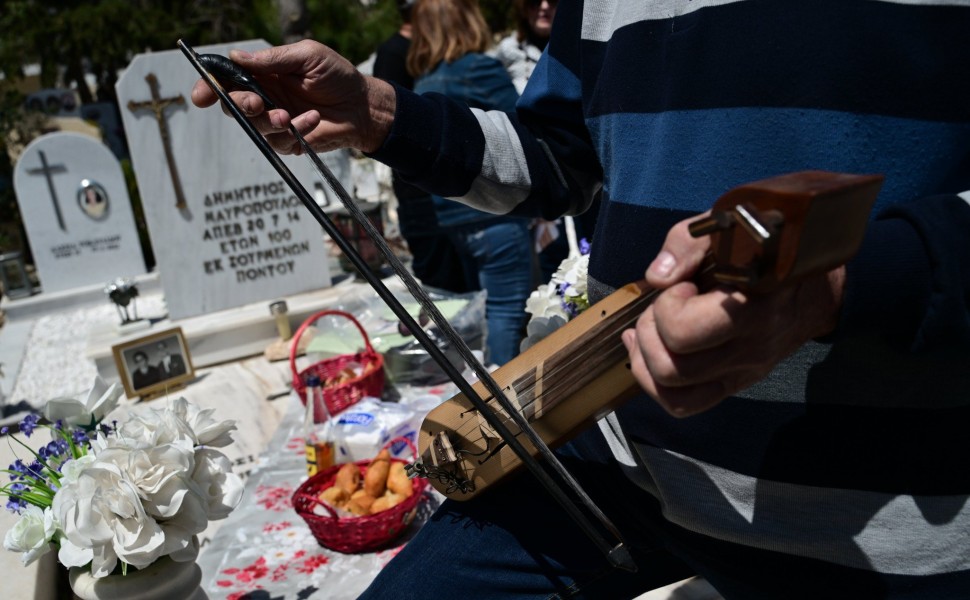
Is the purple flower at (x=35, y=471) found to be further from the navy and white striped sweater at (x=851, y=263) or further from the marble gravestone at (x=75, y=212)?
the marble gravestone at (x=75, y=212)

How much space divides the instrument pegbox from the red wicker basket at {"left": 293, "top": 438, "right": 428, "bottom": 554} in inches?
69.2

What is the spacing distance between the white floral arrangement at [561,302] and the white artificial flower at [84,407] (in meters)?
1.11

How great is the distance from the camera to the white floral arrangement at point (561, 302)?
2.14 meters

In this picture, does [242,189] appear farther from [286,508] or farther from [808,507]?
[808,507]

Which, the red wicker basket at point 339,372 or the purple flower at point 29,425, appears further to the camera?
the red wicker basket at point 339,372

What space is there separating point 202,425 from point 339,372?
1.59m

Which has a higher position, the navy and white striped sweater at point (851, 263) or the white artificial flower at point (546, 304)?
the navy and white striped sweater at point (851, 263)

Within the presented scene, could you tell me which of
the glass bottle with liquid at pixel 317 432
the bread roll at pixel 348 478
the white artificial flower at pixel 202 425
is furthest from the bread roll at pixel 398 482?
the white artificial flower at pixel 202 425

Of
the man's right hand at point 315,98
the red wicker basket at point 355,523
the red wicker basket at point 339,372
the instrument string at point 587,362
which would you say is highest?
the man's right hand at point 315,98

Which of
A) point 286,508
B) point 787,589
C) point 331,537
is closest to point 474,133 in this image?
point 787,589

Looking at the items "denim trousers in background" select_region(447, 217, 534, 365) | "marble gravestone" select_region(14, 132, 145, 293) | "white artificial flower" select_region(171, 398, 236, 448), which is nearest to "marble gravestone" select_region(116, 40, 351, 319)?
"denim trousers in background" select_region(447, 217, 534, 365)

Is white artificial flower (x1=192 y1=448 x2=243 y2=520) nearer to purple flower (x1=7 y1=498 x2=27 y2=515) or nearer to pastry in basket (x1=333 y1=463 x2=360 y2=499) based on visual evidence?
purple flower (x1=7 y1=498 x2=27 y2=515)

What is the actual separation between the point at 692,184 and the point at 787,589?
→ 22.9 inches

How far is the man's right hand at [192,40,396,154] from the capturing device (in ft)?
4.29
